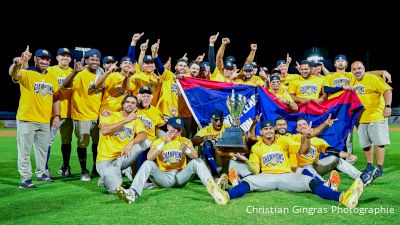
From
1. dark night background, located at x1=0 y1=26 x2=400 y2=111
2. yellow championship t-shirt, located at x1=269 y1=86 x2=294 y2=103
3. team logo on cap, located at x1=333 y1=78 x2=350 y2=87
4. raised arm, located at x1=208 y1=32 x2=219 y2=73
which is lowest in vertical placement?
yellow championship t-shirt, located at x1=269 y1=86 x2=294 y2=103

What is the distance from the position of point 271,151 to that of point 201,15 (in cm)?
2801

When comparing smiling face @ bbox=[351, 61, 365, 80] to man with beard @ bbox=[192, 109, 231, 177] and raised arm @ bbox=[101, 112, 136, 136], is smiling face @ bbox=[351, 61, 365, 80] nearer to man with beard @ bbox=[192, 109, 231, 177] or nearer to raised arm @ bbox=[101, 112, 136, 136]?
Answer: man with beard @ bbox=[192, 109, 231, 177]

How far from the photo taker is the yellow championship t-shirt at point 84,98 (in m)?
7.14

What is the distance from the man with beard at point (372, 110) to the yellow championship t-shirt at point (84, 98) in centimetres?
457

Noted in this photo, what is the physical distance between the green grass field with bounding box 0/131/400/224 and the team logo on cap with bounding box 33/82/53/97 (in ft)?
4.69

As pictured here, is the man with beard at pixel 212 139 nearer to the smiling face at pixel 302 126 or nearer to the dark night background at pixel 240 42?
the smiling face at pixel 302 126

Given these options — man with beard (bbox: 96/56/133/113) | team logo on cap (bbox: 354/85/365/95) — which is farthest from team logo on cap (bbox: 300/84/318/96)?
man with beard (bbox: 96/56/133/113)

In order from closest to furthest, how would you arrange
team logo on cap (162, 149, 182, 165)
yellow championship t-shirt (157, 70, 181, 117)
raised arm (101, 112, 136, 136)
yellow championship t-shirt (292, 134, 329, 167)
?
raised arm (101, 112, 136, 136) < team logo on cap (162, 149, 182, 165) < yellow championship t-shirt (292, 134, 329, 167) < yellow championship t-shirt (157, 70, 181, 117)

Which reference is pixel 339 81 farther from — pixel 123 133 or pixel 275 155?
pixel 123 133

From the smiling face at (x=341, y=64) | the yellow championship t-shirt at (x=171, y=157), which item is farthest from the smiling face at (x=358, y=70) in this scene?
the yellow championship t-shirt at (x=171, y=157)

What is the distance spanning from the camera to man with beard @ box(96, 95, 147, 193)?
18.7 feet

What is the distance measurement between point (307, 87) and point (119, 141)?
3.67 m

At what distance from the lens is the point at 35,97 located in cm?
636

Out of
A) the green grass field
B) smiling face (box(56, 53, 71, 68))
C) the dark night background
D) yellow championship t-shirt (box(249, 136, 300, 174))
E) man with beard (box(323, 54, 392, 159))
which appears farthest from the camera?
the dark night background
